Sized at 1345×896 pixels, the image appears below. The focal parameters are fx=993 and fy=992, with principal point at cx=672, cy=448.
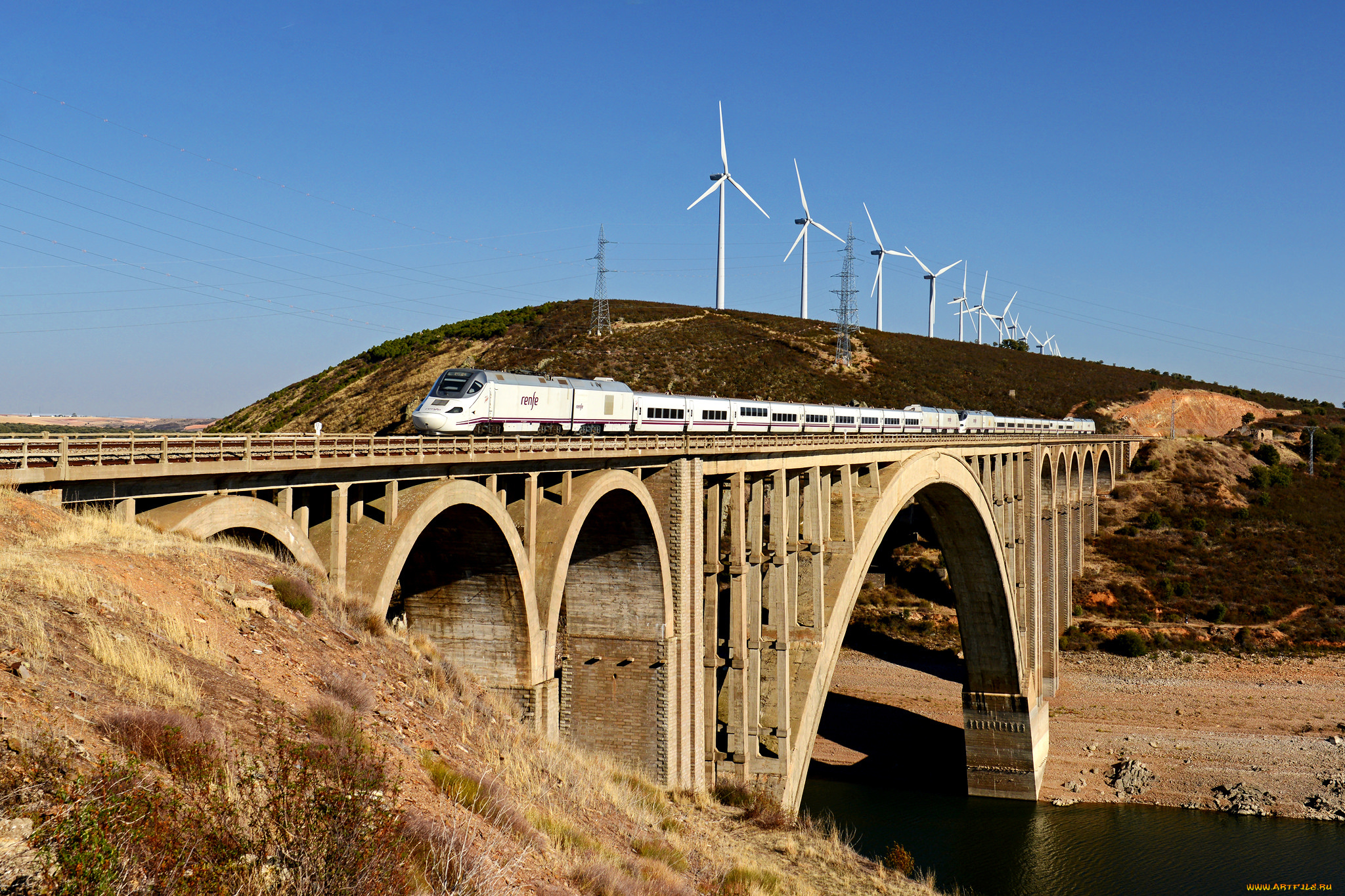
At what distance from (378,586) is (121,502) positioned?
4.45 meters

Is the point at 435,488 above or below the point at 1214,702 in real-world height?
above

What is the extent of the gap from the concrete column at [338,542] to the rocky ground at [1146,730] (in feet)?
129

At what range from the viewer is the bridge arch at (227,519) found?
41.9 ft

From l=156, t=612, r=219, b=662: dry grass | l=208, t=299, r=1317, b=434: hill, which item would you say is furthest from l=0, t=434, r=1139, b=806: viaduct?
l=208, t=299, r=1317, b=434: hill

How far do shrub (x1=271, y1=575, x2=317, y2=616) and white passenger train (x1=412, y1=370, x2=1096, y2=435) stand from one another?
13.5 metres

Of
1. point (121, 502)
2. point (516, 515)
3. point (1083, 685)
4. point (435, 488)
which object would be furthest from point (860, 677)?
point (121, 502)

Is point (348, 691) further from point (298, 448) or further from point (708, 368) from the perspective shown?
point (708, 368)

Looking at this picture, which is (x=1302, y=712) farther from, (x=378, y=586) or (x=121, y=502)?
(x=121, y=502)

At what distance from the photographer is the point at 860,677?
60.4 metres

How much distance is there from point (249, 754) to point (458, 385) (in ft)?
62.8

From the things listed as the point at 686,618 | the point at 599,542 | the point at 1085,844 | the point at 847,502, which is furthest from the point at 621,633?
the point at 1085,844

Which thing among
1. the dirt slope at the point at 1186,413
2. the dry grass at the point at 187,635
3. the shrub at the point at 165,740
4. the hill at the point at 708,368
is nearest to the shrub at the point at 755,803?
the dry grass at the point at 187,635

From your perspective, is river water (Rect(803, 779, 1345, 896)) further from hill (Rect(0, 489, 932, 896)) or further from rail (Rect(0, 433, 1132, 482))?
hill (Rect(0, 489, 932, 896))

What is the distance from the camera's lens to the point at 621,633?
26.6 m
